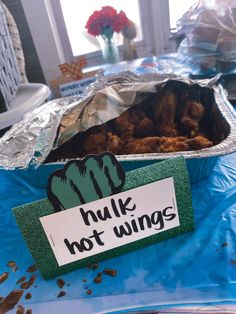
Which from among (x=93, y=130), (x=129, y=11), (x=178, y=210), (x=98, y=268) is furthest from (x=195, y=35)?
(x=129, y=11)

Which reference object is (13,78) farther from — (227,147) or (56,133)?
(227,147)

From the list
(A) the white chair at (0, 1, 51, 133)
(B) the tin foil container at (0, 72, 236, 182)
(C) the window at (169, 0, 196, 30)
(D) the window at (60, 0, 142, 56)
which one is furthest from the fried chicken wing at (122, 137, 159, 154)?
(C) the window at (169, 0, 196, 30)

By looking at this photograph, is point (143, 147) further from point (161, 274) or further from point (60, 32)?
point (60, 32)

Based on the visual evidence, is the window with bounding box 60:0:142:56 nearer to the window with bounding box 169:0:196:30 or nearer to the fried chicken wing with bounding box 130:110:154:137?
the window with bounding box 169:0:196:30

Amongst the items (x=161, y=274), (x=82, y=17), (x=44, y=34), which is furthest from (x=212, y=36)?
(x=82, y=17)

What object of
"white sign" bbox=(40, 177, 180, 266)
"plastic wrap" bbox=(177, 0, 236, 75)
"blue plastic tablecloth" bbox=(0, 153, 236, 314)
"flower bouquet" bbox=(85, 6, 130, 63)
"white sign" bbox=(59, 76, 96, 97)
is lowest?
"blue plastic tablecloth" bbox=(0, 153, 236, 314)
